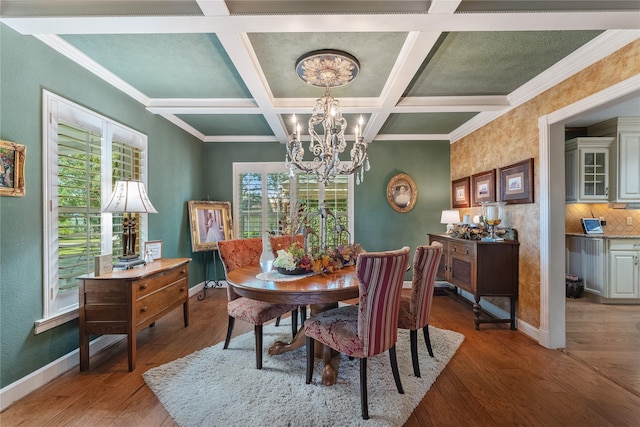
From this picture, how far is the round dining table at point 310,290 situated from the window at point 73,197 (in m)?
1.36

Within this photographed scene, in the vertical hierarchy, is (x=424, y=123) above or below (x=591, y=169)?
above

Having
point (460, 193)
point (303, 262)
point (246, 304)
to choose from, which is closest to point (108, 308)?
point (246, 304)

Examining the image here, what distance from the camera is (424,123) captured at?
13.9ft

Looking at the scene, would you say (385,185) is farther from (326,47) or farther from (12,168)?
(12,168)

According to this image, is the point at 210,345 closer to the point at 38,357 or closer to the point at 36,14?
the point at 38,357

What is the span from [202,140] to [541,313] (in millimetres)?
5354

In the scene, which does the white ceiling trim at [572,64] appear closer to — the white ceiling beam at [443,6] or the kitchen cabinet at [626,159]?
the white ceiling beam at [443,6]

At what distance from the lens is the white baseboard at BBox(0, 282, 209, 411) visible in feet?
6.14

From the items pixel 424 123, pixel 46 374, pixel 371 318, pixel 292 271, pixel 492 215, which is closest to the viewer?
Answer: pixel 371 318

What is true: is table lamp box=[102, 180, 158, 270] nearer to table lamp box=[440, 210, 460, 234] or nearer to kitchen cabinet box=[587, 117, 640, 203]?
table lamp box=[440, 210, 460, 234]

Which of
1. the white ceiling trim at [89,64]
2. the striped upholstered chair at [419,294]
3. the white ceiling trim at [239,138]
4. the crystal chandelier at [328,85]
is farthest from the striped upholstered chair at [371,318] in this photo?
the white ceiling trim at [239,138]

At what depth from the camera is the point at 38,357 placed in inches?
82.0

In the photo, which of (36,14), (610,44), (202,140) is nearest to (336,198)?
(202,140)

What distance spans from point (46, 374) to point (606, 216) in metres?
7.15
